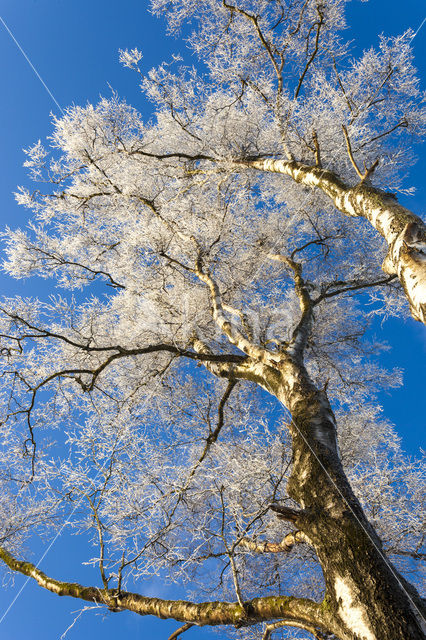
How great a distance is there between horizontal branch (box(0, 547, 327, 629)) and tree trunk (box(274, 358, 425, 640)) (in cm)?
28

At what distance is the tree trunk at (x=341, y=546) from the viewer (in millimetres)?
2154

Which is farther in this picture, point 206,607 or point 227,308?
point 227,308

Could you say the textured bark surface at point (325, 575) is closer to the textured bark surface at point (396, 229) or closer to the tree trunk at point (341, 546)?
the tree trunk at point (341, 546)

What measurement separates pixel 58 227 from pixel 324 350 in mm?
5968

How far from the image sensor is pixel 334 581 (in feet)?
8.01

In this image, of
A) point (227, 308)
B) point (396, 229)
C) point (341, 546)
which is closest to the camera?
point (341, 546)

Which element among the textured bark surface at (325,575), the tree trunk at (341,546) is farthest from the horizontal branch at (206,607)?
the tree trunk at (341,546)

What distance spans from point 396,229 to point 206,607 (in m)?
3.35

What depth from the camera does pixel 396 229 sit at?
332 cm

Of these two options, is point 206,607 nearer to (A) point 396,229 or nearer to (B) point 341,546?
(B) point 341,546

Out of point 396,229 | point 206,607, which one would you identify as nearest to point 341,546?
point 206,607

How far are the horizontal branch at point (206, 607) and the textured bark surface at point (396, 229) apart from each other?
204 cm

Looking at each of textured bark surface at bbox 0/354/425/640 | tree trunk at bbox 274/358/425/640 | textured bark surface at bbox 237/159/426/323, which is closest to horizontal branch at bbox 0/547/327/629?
textured bark surface at bbox 0/354/425/640

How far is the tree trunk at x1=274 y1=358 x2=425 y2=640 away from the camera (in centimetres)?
215
